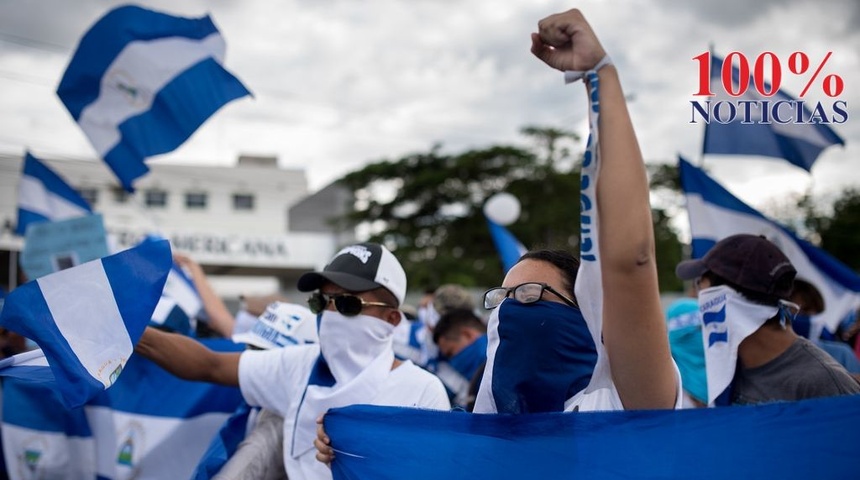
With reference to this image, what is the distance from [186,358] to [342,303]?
2.21 feet

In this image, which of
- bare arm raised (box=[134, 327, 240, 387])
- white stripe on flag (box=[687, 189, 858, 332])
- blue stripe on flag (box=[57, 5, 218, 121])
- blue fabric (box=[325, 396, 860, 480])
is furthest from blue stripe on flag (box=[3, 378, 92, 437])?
white stripe on flag (box=[687, 189, 858, 332])

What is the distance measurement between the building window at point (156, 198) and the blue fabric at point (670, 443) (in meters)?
40.7

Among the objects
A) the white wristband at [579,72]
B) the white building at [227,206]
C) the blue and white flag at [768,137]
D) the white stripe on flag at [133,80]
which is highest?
the white stripe on flag at [133,80]

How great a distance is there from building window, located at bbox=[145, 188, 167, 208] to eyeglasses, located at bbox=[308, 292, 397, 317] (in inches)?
1549

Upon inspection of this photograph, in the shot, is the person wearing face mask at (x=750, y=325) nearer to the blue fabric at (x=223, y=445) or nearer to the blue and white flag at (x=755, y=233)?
the blue fabric at (x=223, y=445)

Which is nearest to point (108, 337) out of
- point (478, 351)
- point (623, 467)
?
point (623, 467)

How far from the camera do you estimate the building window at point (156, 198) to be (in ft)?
130

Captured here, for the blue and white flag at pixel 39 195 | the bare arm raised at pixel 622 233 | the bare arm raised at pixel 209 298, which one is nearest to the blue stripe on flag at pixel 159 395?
the bare arm raised at pixel 209 298

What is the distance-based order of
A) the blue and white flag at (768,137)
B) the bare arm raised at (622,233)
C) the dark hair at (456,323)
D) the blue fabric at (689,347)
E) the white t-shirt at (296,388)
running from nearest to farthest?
the bare arm raised at (622,233) → the white t-shirt at (296,388) → the blue fabric at (689,347) → the dark hair at (456,323) → the blue and white flag at (768,137)

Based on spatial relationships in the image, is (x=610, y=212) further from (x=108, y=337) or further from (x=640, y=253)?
(x=108, y=337)

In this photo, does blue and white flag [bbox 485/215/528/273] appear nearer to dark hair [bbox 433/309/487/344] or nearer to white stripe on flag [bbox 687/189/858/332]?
dark hair [bbox 433/309/487/344]

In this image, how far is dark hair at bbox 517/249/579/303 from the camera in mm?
1839

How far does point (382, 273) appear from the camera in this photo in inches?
116

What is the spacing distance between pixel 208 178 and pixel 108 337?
39.8m
